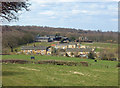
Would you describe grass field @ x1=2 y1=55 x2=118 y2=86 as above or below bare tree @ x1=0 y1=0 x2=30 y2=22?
below

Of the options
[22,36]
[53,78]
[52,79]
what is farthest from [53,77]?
[22,36]

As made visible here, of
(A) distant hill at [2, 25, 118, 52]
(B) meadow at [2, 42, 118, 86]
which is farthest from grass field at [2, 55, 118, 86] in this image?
(A) distant hill at [2, 25, 118, 52]

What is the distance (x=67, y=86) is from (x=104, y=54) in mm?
46578

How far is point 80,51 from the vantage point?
233 feet

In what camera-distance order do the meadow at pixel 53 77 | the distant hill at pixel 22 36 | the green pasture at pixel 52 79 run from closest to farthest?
the green pasture at pixel 52 79 → the meadow at pixel 53 77 → the distant hill at pixel 22 36

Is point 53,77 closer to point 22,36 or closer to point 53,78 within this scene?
point 53,78

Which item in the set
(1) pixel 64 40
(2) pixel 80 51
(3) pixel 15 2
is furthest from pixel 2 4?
(1) pixel 64 40

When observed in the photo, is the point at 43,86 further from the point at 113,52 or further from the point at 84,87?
the point at 113,52

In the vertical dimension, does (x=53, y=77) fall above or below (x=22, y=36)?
below

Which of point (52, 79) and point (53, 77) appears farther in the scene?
point (53, 77)

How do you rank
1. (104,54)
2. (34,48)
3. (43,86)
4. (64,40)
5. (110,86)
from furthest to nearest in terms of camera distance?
(64,40) → (34,48) → (104,54) → (110,86) → (43,86)

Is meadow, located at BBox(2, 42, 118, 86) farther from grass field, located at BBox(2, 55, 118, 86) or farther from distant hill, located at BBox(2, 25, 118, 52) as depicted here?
distant hill, located at BBox(2, 25, 118, 52)

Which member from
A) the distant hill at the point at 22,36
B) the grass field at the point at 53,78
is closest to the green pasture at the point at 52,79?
the grass field at the point at 53,78

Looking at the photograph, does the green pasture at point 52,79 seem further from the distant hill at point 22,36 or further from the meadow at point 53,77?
the distant hill at point 22,36
